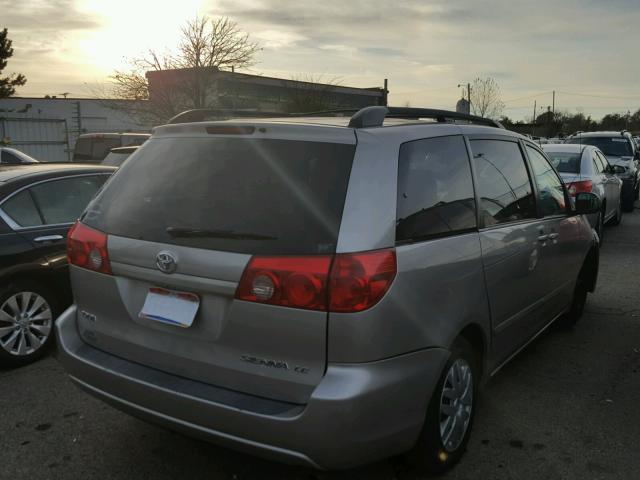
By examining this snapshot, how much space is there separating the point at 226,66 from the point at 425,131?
23.7 m

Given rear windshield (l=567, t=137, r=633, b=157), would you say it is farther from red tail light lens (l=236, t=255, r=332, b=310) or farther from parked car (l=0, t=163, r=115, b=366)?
red tail light lens (l=236, t=255, r=332, b=310)

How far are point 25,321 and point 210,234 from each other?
2637 mm

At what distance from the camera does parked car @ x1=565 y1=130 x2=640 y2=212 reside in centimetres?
1351

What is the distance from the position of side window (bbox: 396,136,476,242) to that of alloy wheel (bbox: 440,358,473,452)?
2.20ft

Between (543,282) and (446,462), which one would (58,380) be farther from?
(543,282)

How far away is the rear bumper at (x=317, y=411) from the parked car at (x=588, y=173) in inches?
252

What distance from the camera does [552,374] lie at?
422cm

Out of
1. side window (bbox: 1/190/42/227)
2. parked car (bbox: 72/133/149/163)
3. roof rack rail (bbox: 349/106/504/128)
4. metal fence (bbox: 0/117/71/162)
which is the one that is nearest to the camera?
roof rack rail (bbox: 349/106/504/128)

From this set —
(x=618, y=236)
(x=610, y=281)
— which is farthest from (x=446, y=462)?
(x=618, y=236)

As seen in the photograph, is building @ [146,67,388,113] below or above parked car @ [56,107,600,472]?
above

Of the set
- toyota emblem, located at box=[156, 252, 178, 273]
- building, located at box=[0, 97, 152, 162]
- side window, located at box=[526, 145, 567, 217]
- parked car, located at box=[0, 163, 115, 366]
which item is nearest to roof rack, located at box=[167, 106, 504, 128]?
side window, located at box=[526, 145, 567, 217]

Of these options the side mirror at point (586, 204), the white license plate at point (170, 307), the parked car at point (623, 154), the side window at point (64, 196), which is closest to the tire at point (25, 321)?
the side window at point (64, 196)

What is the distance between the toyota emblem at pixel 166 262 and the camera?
8.28ft

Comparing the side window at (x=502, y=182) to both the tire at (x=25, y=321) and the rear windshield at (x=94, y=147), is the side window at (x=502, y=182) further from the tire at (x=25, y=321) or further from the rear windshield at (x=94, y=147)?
the rear windshield at (x=94, y=147)
